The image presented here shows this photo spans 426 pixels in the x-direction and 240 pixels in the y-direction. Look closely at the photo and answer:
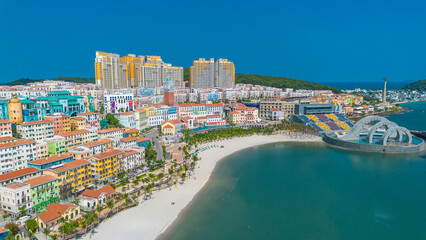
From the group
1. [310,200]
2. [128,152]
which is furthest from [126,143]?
[310,200]

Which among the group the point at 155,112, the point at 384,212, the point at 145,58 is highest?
the point at 145,58

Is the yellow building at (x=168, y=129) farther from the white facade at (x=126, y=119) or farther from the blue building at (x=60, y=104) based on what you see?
the blue building at (x=60, y=104)

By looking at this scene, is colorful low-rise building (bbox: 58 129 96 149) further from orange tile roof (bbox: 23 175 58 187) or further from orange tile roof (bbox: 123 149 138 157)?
orange tile roof (bbox: 23 175 58 187)

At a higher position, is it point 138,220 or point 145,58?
point 145,58

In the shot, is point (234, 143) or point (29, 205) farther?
point (234, 143)

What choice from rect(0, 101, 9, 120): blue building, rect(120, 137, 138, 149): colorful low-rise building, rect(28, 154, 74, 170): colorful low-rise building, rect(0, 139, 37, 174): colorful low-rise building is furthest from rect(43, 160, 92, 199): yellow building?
rect(0, 101, 9, 120): blue building

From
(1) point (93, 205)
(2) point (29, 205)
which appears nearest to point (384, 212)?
(1) point (93, 205)

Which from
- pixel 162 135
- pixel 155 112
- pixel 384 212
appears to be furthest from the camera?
pixel 155 112

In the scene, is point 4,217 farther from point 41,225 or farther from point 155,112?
point 155,112
